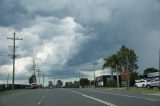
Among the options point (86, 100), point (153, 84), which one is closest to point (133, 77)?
point (153, 84)

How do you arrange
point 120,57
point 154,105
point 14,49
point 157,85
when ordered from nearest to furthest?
point 154,105 → point 157,85 → point 14,49 → point 120,57

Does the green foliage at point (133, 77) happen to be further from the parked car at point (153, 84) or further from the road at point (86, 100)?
the road at point (86, 100)

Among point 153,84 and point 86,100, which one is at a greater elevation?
point 153,84

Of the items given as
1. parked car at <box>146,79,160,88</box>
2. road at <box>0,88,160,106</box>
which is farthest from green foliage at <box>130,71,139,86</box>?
road at <box>0,88,160,106</box>

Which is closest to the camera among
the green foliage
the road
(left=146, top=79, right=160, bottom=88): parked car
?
the road

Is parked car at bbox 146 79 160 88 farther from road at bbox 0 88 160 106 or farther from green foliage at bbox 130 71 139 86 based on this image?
green foliage at bbox 130 71 139 86

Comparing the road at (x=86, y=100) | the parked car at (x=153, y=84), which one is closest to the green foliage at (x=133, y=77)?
the parked car at (x=153, y=84)

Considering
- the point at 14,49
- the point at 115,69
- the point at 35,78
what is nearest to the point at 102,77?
the point at 35,78

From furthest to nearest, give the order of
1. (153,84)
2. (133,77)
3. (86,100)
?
(133,77), (153,84), (86,100)

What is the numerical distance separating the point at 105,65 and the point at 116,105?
114 m

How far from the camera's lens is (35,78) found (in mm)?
191375

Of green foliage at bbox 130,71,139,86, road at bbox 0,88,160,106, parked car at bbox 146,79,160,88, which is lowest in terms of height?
road at bbox 0,88,160,106

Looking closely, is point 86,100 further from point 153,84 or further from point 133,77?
point 133,77

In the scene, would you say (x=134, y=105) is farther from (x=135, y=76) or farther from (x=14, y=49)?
(x=135, y=76)
